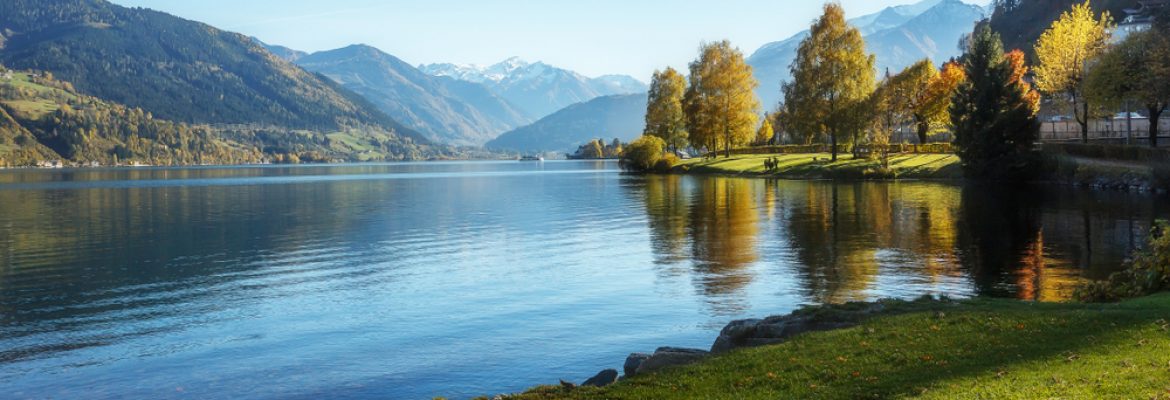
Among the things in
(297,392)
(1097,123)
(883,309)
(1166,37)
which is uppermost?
(1166,37)

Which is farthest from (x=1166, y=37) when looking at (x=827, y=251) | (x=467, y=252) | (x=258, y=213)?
(x=258, y=213)

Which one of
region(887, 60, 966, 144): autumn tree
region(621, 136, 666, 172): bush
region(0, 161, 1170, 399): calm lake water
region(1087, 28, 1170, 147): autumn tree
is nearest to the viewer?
region(0, 161, 1170, 399): calm lake water

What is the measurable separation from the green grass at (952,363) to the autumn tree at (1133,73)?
73.5 m

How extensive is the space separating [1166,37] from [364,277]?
8500 cm

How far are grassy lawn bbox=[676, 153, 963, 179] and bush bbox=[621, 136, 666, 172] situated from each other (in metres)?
21.6

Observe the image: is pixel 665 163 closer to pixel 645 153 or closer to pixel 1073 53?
pixel 645 153

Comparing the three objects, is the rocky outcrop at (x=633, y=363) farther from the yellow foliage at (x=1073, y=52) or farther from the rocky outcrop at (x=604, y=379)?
the yellow foliage at (x=1073, y=52)

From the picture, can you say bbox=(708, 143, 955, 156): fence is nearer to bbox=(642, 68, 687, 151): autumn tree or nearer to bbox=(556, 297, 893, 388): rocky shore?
bbox=(642, 68, 687, 151): autumn tree

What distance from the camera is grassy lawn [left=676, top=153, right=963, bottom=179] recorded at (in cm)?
9862

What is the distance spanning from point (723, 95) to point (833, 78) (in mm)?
29151

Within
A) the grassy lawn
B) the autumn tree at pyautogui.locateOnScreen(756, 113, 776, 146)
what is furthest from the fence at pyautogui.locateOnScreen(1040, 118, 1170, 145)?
the autumn tree at pyautogui.locateOnScreen(756, 113, 776, 146)

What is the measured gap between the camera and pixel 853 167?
105 m

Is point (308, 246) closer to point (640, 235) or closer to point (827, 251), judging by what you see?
point (640, 235)

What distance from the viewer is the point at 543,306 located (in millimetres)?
28156
